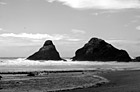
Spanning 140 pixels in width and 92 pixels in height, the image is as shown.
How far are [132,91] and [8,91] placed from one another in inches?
592

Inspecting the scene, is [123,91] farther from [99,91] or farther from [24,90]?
[24,90]

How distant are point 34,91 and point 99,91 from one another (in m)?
7.97

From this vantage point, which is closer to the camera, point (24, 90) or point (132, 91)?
point (132, 91)

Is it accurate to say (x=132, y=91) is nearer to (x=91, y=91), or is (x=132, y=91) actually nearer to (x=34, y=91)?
(x=91, y=91)

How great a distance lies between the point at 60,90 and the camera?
113ft

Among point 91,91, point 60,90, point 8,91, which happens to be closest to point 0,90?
point 8,91

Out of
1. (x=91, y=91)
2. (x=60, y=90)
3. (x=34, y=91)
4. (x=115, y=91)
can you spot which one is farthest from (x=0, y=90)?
(x=115, y=91)

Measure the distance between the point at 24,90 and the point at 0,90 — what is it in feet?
9.94

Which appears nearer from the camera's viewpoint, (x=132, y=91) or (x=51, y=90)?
(x=132, y=91)

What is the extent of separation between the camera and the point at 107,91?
32.6m

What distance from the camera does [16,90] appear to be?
34.4 metres

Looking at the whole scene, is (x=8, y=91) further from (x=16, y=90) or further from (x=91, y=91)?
(x=91, y=91)

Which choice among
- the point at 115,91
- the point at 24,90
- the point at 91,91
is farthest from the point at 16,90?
the point at 115,91

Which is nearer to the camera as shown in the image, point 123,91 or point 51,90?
point 123,91
